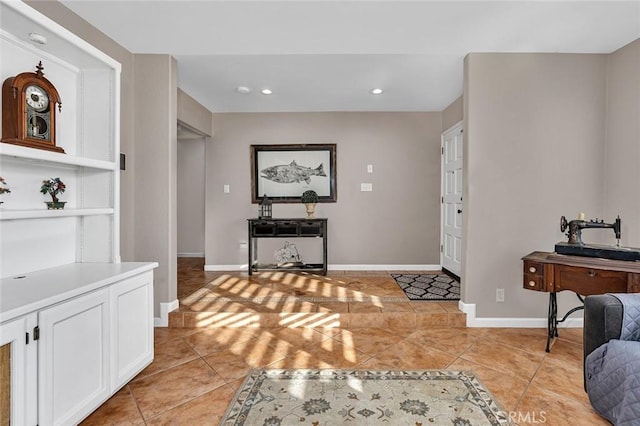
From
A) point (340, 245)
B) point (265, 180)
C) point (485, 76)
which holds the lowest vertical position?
point (340, 245)

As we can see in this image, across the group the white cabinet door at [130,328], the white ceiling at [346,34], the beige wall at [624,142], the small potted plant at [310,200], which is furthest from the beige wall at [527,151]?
the white cabinet door at [130,328]

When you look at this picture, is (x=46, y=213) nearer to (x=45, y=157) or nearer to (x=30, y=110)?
(x=45, y=157)

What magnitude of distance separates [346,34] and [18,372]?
9.32 feet

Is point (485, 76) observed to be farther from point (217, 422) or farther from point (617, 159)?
point (217, 422)

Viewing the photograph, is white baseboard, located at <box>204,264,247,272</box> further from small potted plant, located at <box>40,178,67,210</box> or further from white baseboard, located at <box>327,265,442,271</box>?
small potted plant, located at <box>40,178,67,210</box>

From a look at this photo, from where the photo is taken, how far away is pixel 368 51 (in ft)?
9.29

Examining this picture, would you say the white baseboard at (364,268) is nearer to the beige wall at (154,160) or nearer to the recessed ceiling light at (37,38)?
the beige wall at (154,160)

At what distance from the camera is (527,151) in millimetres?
2912

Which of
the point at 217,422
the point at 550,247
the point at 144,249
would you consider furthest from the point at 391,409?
the point at 144,249

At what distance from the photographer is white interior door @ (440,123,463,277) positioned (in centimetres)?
418

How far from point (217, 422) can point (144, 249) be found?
5.90ft

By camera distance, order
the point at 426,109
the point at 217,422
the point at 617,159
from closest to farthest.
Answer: the point at 217,422 < the point at 617,159 < the point at 426,109

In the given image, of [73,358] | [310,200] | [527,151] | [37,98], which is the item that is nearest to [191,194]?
[310,200]

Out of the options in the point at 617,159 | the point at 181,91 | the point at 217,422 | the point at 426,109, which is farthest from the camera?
the point at 426,109
